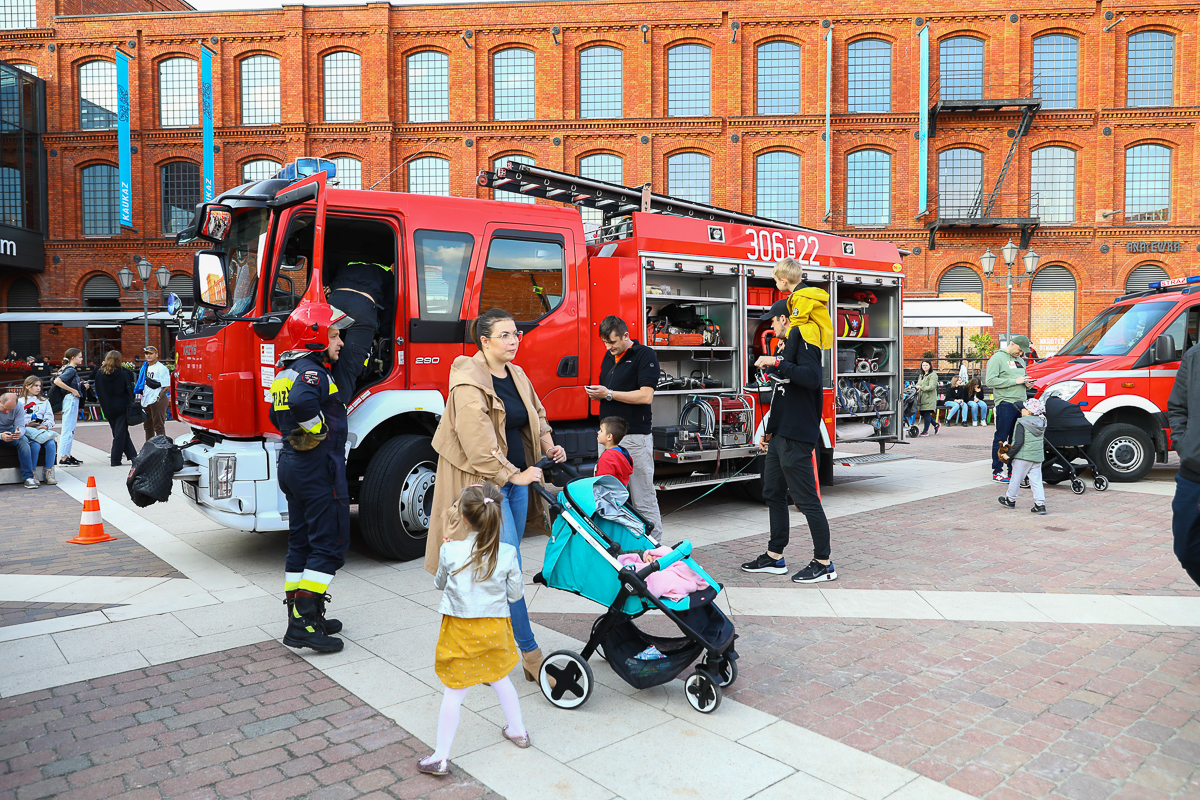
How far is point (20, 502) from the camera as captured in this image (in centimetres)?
990

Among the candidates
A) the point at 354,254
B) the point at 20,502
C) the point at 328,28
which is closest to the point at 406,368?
the point at 354,254

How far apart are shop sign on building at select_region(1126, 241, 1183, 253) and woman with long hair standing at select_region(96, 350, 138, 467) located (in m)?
36.5

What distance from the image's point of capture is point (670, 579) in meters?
3.81

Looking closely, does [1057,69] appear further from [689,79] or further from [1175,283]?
[1175,283]

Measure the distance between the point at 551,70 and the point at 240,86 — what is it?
13486 mm

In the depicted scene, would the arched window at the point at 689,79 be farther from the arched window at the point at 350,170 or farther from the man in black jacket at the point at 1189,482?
the man in black jacket at the point at 1189,482

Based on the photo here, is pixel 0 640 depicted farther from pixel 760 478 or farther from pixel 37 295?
pixel 37 295

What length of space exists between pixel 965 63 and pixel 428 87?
22.8 m

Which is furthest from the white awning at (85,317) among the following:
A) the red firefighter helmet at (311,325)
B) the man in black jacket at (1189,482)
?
the man in black jacket at (1189,482)

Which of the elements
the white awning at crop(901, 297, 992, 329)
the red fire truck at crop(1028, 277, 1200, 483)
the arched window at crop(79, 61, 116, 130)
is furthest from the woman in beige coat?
the arched window at crop(79, 61, 116, 130)

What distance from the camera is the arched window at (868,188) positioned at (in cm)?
3297

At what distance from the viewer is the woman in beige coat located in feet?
12.6

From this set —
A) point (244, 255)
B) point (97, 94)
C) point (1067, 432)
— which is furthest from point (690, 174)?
point (244, 255)

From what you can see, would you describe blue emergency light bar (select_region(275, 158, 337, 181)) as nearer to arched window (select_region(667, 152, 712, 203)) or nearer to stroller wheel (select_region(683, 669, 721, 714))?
stroller wheel (select_region(683, 669, 721, 714))
